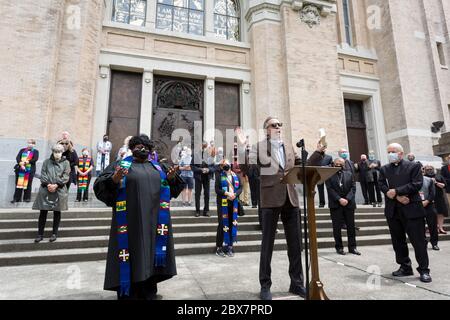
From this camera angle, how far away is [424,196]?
22.0 ft

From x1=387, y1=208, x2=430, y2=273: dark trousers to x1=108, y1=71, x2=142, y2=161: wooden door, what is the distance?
10787mm

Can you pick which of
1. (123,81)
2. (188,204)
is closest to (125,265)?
(188,204)

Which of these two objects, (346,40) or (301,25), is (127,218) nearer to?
(301,25)

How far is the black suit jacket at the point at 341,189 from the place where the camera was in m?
6.07

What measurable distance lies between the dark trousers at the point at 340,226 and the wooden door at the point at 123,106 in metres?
9.45

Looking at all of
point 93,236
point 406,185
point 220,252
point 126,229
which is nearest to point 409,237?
point 406,185

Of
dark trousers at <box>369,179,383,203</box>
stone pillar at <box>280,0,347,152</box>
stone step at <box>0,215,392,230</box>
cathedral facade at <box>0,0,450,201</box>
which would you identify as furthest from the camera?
stone pillar at <box>280,0,347,152</box>

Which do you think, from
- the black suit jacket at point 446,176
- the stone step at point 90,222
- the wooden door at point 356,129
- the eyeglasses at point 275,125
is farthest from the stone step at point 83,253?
the wooden door at point 356,129

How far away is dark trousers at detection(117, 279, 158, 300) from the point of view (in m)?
3.00

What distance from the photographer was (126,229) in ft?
9.94

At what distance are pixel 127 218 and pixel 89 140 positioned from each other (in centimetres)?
932

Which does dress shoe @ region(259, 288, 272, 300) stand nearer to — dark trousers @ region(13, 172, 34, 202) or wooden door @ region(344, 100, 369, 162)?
dark trousers @ region(13, 172, 34, 202)

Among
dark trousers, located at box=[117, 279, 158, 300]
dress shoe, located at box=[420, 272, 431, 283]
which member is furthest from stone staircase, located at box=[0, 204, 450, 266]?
dress shoe, located at box=[420, 272, 431, 283]

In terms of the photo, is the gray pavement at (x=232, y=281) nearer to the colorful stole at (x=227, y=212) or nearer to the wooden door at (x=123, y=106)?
the colorful stole at (x=227, y=212)
